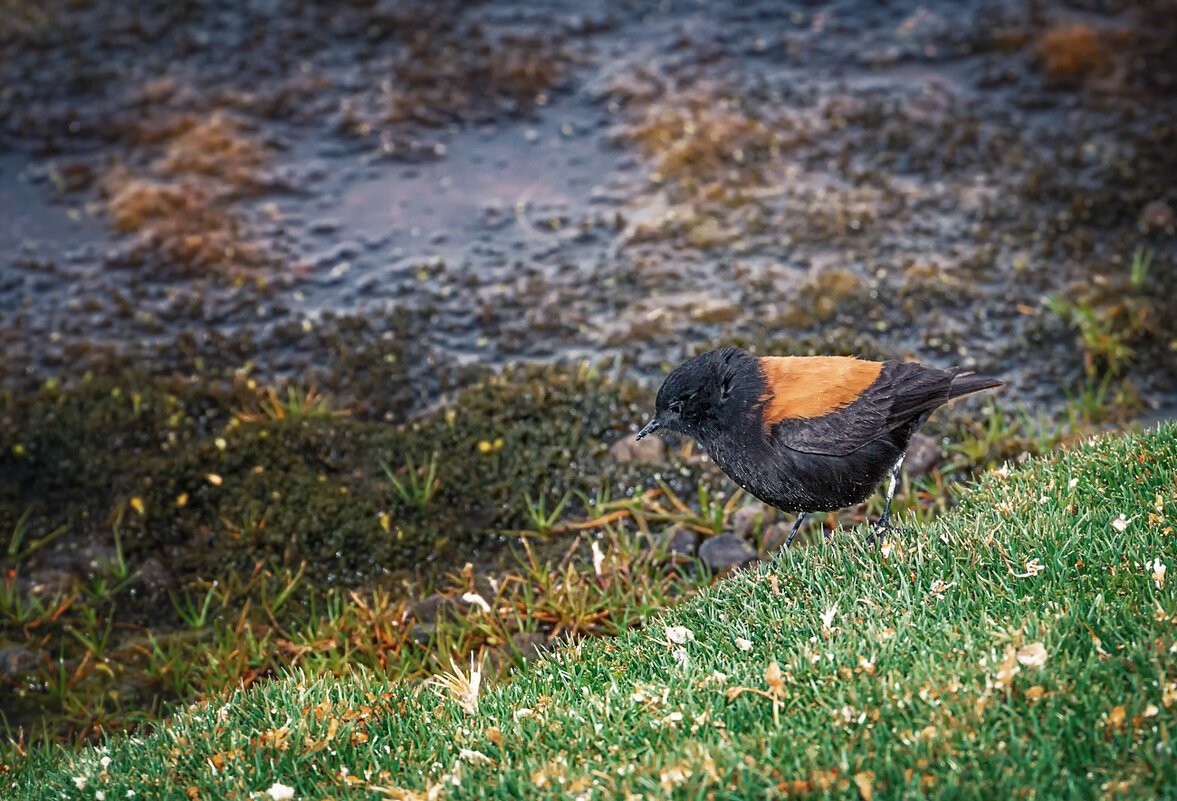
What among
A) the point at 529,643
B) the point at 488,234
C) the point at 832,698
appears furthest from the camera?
the point at 488,234

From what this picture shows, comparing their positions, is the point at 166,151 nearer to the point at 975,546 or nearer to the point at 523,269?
the point at 523,269

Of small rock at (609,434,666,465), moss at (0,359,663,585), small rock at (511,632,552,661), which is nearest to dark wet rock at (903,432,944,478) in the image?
small rock at (609,434,666,465)

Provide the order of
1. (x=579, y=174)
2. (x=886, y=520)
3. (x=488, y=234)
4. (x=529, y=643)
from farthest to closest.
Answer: (x=579, y=174) < (x=488, y=234) < (x=529, y=643) < (x=886, y=520)

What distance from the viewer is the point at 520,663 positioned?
15.8 feet

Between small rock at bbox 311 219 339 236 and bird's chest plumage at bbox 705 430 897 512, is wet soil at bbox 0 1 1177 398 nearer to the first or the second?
small rock at bbox 311 219 339 236

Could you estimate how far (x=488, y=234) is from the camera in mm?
8258

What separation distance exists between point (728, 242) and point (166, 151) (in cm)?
483

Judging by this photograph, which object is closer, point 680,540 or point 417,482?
point 680,540

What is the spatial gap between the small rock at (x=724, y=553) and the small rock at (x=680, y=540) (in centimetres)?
12

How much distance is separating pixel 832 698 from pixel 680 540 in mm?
2393

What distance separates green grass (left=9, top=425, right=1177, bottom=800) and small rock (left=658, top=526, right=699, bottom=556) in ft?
3.73

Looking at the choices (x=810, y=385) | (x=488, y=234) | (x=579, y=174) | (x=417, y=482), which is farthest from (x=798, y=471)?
(x=579, y=174)

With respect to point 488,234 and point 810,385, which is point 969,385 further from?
point 488,234

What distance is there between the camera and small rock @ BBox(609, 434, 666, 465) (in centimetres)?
620
